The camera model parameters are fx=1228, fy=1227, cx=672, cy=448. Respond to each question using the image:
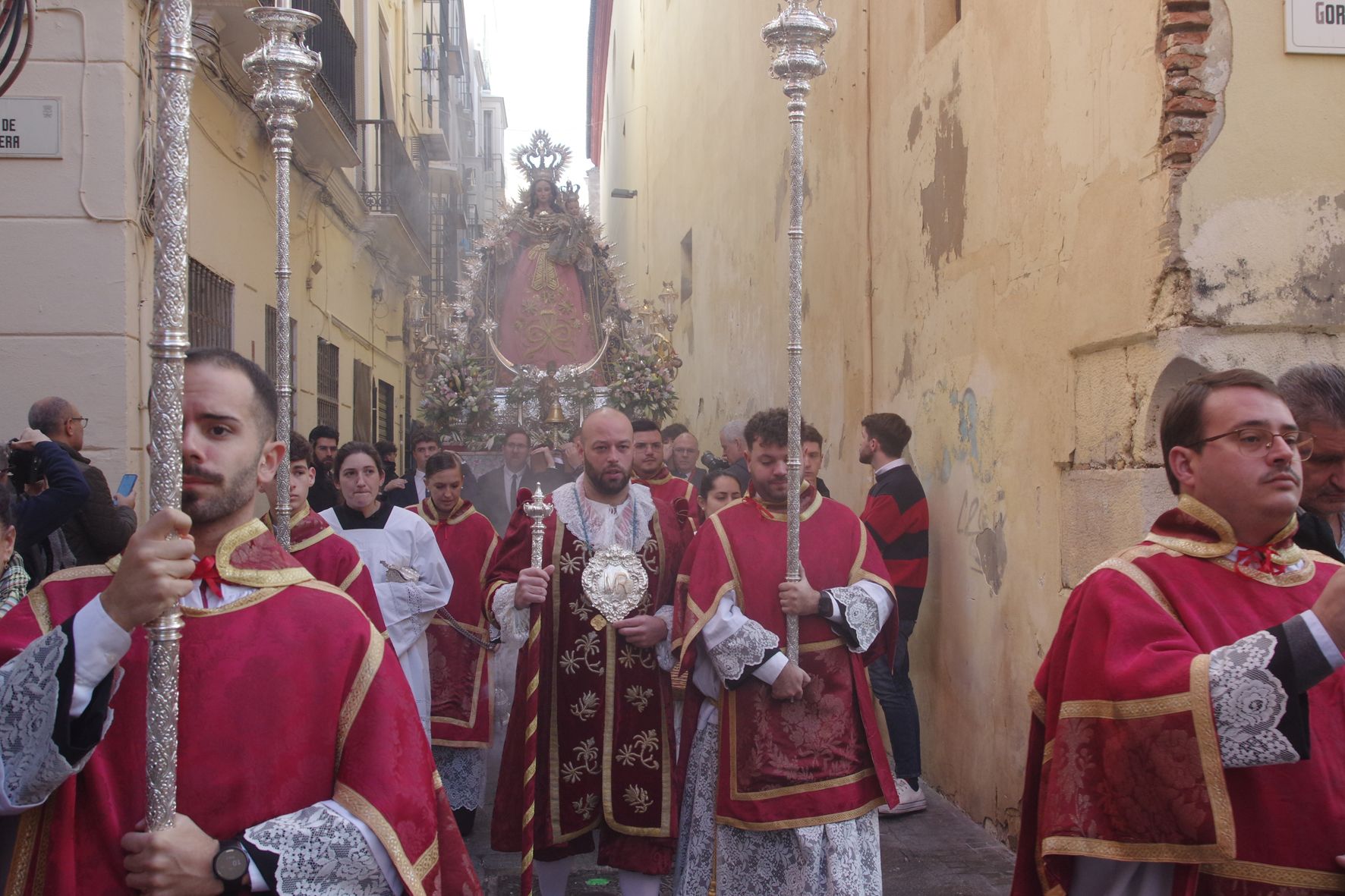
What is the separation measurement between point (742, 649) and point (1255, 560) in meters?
1.80

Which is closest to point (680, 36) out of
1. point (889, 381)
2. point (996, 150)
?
point (889, 381)

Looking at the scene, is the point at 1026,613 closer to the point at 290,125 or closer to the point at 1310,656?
the point at 1310,656

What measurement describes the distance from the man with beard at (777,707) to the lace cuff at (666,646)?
20 cm

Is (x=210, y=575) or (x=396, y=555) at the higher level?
(x=210, y=575)

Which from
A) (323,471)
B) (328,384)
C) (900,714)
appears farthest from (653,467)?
(328,384)

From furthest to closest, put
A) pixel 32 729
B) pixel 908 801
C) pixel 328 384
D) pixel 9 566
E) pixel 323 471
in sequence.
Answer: pixel 328 384 → pixel 323 471 → pixel 908 801 → pixel 9 566 → pixel 32 729

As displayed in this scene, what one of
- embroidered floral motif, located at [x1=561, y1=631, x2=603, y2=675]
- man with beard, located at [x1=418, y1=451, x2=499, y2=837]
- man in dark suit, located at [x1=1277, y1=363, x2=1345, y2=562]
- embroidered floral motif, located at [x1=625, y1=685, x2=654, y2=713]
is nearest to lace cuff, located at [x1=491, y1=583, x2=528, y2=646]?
embroidered floral motif, located at [x1=561, y1=631, x2=603, y2=675]

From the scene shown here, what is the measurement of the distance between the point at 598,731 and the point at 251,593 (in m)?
2.68

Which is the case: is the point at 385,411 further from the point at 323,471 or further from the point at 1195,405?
the point at 1195,405

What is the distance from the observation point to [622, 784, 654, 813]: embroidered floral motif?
4539mm

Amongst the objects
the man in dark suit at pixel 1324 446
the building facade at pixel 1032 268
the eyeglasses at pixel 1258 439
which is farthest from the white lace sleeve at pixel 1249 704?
the building facade at pixel 1032 268

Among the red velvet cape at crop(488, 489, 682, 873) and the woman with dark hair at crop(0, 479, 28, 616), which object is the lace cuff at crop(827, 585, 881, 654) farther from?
the woman with dark hair at crop(0, 479, 28, 616)

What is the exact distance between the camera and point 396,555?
5.34 meters

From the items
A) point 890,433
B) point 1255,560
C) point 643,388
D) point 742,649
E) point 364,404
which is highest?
point 364,404
